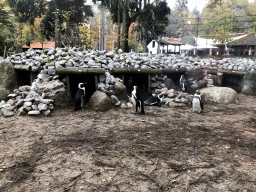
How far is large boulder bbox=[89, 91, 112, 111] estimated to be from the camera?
6973mm

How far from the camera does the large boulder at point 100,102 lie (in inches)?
275

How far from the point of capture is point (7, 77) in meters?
7.50

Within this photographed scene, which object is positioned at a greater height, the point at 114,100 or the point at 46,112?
the point at 114,100

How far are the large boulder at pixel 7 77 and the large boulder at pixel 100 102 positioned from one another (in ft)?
10.4

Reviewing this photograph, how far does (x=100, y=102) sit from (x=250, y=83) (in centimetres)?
857

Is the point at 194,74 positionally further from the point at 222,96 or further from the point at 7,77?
the point at 7,77

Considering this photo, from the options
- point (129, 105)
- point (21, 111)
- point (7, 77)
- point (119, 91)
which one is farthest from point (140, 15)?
point (21, 111)

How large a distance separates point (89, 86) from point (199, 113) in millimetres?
Result: 4693

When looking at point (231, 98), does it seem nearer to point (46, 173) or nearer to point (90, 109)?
point (90, 109)

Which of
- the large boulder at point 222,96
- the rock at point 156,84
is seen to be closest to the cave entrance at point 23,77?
the rock at point 156,84

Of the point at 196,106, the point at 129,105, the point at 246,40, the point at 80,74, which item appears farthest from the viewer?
the point at 246,40

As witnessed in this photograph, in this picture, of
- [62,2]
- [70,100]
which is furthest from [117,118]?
[62,2]

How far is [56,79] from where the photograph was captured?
7.42 meters

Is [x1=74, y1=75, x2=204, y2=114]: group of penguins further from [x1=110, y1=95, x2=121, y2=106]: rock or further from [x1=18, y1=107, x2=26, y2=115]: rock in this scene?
[x1=18, y1=107, x2=26, y2=115]: rock
